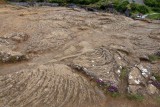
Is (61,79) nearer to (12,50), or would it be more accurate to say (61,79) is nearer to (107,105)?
(107,105)

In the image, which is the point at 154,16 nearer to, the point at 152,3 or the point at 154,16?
the point at 154,16

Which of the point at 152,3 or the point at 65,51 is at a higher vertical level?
the point at 65,51

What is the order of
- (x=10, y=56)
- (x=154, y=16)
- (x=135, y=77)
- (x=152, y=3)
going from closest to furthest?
1. (x=135, y=77)
2. (x=10, y=56)
3. (x=154, y=16)
4. (x=152, y=3)

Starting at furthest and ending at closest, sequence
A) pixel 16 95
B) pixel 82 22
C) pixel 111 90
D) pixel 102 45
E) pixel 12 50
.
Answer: pixel 82 22 → pixel 102 45 → pixel 12 50 → pixel 111 90 → pixel 16 95

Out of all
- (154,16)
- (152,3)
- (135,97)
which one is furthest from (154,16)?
(135,97)

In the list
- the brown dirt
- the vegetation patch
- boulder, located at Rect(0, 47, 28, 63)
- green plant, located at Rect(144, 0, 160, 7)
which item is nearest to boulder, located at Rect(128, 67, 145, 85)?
the brown dirt

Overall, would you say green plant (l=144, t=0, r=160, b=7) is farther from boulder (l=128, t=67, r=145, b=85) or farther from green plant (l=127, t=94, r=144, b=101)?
green plant (l=127, t=94, r=144, b=101)

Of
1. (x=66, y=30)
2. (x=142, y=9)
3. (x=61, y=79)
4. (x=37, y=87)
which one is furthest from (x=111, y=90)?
(x=142, y=9)

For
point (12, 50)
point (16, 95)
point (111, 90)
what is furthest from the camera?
point (12, 50)
